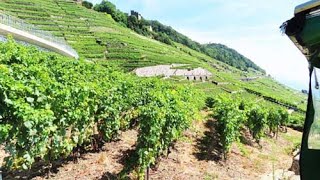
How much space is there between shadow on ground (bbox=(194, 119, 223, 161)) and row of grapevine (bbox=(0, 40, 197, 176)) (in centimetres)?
283

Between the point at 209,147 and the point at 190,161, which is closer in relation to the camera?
the point at 190,161

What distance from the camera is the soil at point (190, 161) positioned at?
454 inches

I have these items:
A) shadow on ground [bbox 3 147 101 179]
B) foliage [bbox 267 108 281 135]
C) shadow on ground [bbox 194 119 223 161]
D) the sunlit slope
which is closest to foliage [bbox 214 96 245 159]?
shadow on ground [bbox 194 119 223 161]

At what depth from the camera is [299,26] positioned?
11.2ft

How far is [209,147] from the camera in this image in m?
17.8

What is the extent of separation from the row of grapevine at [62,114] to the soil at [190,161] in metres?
0.56

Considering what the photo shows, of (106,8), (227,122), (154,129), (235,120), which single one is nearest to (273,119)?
(235,120)

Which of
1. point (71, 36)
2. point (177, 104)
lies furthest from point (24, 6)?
point (177, 104)

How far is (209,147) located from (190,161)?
2893 mm

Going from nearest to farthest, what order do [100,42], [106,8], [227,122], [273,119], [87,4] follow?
[227,122] → [273,119] → [100,42] → [87,4] → [106,8]

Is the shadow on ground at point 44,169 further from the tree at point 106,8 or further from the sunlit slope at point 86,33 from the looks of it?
the tree at point 106,8

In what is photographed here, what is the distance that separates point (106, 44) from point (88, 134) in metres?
67.5

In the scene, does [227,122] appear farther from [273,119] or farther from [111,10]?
A: [111,10]

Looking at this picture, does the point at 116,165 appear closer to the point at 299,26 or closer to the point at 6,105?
the point at 6,105
